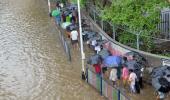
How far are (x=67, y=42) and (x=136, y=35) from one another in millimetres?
6008

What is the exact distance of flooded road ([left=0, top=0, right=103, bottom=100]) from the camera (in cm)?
1878

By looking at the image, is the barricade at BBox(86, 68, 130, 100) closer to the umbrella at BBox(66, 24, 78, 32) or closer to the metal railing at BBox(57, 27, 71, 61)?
the metal railing at BBox(57, 27, 71, 61)

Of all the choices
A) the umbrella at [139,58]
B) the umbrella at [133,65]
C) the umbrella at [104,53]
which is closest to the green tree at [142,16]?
the umbrella at [139,58]

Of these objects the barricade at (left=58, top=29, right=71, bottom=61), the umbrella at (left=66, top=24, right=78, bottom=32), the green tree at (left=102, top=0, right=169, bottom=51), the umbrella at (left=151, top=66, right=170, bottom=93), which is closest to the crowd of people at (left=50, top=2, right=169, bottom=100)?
the umbrella at (left=151, top=66, right=170, bottom=93)

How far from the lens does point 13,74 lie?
69.8ft

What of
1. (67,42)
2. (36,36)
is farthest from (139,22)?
(36,36)

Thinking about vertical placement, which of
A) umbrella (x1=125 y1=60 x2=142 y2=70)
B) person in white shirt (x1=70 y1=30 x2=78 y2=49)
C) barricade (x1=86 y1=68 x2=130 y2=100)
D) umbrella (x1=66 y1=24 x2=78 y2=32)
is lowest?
barricade (x1=86 y1=68 x2=130 y2=100)

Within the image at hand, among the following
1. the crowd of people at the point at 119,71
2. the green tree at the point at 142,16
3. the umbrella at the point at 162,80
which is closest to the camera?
the umbrella at the point at 162,80

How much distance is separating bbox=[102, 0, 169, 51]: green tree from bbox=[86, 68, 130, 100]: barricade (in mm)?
3568

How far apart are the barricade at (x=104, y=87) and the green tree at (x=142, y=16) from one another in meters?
3.57

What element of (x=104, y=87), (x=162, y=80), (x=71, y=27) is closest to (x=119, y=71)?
(x=104, y=87)

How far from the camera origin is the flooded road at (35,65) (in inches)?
739

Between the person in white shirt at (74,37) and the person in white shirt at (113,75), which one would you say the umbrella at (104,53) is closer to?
the person in white shirt at (113,75)

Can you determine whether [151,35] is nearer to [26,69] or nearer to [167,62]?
[167,62]
